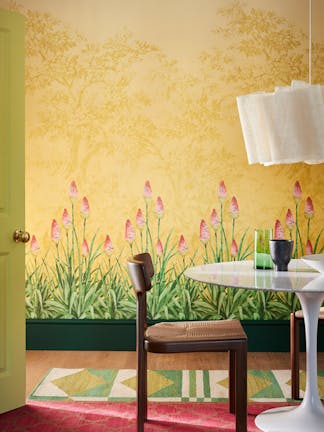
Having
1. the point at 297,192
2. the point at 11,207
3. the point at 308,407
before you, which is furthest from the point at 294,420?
the point at 297,192

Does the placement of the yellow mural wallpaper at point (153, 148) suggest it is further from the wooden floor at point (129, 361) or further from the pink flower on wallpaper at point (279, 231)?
the wooden floor at point (129, 361)

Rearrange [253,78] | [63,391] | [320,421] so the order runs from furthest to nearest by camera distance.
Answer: [253,78], [63,391], [320,421]

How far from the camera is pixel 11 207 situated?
321cm

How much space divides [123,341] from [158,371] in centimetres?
60

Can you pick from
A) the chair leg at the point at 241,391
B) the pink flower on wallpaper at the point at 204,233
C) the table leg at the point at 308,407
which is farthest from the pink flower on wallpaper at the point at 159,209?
the chair leg at the point at 241,391

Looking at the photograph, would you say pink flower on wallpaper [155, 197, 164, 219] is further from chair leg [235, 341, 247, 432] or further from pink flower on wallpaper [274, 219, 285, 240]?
chair leg [235, 341, 247, 432]

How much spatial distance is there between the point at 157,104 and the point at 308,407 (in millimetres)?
2318

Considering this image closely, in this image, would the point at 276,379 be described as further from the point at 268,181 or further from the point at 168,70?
the point at 168,70

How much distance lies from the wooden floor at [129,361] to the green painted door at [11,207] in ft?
1.90

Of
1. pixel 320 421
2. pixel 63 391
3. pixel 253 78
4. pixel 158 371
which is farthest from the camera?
pixel 253 78

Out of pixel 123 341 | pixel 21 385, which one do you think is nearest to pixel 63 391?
pixel 21 385

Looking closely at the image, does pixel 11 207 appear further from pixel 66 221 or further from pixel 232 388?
pixel 232 388

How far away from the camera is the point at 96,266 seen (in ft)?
14.5

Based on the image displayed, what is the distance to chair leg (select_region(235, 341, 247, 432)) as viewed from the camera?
2.62 metres
